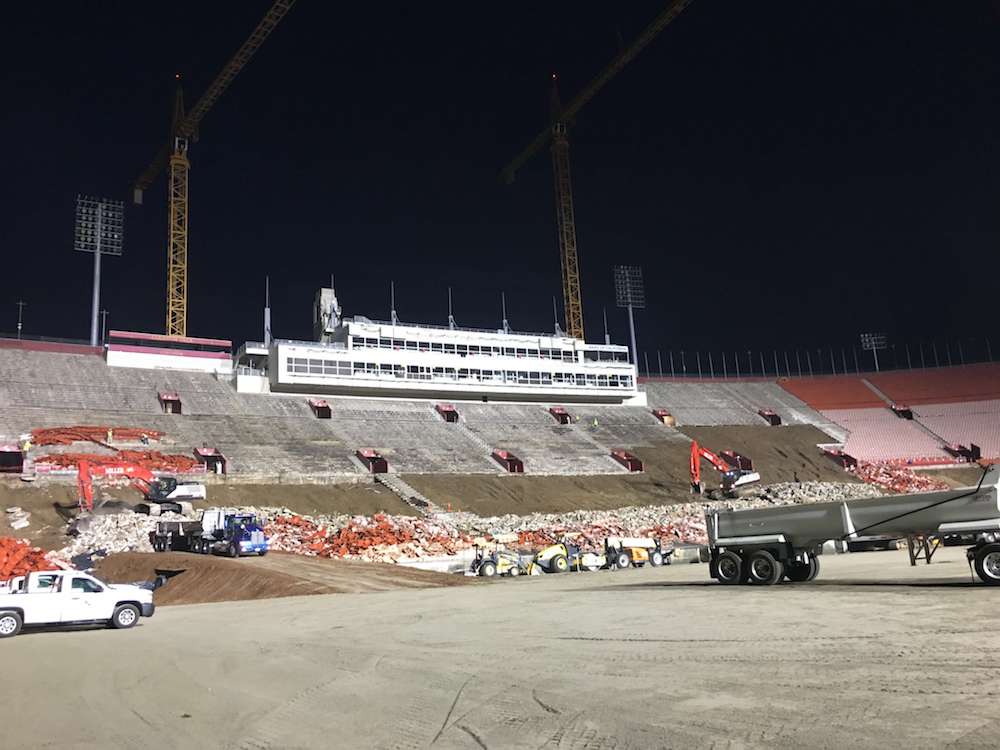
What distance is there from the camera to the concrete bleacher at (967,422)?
3410 inches

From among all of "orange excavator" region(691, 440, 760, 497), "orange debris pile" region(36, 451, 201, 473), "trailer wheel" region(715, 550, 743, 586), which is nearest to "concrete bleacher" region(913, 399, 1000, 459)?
"orange excavator" region(691, 440, 760, 497)

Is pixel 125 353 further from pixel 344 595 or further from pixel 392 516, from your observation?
pixel 344 595

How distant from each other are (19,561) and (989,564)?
35943mm

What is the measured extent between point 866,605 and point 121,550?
36690 millimetres

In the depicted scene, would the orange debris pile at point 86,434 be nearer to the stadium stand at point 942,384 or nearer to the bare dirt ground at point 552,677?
the bare dirt ground at point 552,677

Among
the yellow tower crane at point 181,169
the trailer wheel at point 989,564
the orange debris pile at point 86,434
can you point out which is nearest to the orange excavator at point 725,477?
the orange debris pile at point 86,434

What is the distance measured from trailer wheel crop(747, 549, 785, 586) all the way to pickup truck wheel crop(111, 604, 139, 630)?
60.3 ft

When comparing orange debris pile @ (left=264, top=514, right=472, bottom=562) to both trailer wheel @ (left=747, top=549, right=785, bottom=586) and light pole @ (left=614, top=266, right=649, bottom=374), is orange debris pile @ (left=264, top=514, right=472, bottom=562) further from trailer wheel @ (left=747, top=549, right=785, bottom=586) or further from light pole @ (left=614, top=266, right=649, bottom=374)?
light pole @ (left=614, top=266, right=649, bottom=374)

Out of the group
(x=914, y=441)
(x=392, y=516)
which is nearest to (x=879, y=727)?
(x=392, y=516)

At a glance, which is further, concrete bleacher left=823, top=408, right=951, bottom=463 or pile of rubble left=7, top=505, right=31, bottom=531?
concrete bleacher left=823, top=408, right=951, bottom=463

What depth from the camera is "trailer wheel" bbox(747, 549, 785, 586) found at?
75.5ft

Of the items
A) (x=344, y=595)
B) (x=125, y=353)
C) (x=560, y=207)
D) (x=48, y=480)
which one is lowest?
(x=344, y=595)

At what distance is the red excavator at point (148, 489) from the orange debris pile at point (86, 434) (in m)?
12.3

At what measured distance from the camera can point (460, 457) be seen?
72.6m
